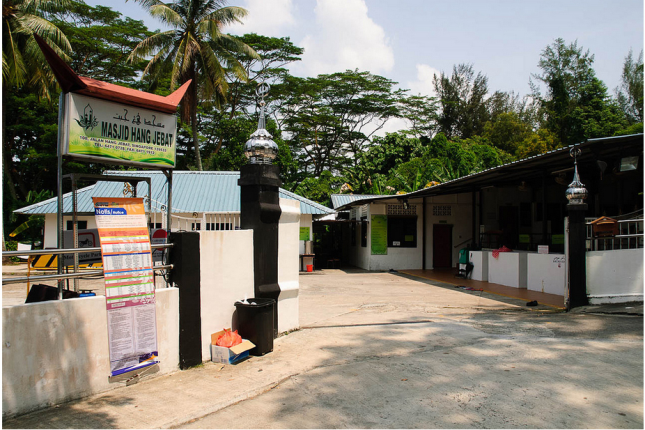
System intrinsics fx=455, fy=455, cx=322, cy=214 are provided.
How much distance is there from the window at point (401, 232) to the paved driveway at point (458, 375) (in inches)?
445

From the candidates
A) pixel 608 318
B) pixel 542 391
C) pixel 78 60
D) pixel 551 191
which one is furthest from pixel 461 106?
pixel 542 391

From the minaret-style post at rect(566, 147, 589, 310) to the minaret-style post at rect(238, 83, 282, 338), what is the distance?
601 centimetres

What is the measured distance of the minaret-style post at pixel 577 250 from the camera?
8875mm

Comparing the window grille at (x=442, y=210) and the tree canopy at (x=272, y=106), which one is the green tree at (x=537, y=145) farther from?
the window grille at (x=442, y=210)

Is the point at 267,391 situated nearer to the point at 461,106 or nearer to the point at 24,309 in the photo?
the point at 24,309

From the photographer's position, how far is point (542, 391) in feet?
14.2

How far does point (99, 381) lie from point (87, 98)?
9.00 ft

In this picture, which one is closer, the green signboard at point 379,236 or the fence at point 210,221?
the fence at point 210,221

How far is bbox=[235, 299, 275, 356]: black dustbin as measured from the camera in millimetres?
5699

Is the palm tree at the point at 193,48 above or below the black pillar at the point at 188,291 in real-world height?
above

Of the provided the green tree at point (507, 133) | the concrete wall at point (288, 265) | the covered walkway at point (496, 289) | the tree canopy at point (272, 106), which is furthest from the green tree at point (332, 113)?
the concrete wall at point (288, 265)

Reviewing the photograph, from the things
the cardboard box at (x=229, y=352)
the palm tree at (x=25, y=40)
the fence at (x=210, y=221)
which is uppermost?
the palm tree at (x=25, y=40)

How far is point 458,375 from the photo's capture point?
4828 mm

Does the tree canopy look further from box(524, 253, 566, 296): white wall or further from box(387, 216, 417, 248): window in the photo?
box(524, 253, 566, 296): white wall
